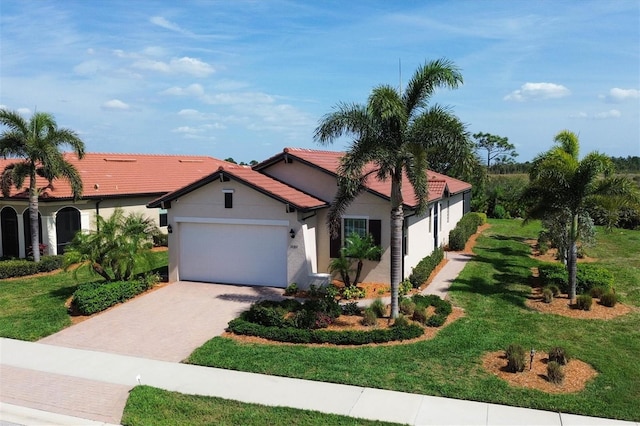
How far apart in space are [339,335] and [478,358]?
318 centimetres

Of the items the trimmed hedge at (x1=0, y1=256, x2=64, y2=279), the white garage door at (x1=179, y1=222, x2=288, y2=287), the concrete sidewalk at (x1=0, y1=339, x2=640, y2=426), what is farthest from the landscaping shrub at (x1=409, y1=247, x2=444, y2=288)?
the trimmed hedge at (x1=0, y1=256, x2=64, y2=279)

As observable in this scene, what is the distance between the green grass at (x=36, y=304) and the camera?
13.3m

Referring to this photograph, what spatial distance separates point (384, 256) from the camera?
55.8 feet

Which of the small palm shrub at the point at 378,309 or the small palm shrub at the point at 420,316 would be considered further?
the small palm shrub at the point at 378,309

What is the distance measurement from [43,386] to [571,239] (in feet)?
47.3

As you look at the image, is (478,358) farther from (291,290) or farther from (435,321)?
(291,290)

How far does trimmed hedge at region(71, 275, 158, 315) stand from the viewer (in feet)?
47.2

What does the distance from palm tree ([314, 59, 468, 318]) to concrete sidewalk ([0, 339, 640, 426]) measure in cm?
439

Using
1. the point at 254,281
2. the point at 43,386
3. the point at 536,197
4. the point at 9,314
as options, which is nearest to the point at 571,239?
the point at 536,197

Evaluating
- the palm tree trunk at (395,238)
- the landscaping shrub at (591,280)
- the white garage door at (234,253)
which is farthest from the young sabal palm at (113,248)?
the landscaping shrub at (591,280)

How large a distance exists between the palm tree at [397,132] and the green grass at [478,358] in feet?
7.91

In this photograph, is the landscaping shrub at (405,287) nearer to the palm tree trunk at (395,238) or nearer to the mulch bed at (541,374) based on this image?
the palm tree trunk at (395,238)

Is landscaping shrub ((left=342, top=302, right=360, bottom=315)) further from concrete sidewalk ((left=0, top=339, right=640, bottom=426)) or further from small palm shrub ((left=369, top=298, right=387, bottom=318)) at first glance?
concrete sidewalk ((left=0, top=339, right=640, bottom=426))

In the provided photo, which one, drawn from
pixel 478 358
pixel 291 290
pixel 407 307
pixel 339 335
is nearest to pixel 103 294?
pixel 291 290
